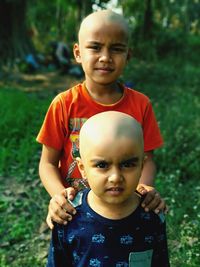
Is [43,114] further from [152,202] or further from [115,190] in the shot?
[115,190]

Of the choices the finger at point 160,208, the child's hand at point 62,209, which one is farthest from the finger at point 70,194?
the finger at point 160,208

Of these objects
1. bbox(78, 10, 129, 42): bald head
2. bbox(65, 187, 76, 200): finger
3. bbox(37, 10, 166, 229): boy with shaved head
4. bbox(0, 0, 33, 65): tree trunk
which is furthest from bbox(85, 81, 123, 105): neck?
bbox(0, 0, 33, 65): tree trunk

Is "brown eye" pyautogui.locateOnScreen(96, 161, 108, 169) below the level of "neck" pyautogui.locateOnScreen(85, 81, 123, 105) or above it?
below

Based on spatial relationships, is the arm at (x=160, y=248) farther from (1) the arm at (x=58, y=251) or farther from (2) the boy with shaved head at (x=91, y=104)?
(1) the arm at (x=58, y=251)

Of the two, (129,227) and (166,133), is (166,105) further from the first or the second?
(129,227)

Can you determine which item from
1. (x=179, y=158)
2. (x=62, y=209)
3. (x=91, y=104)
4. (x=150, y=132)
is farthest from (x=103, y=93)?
(x=179, y=158)

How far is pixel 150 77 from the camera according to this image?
12008mm

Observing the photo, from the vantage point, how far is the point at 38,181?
5.15 m

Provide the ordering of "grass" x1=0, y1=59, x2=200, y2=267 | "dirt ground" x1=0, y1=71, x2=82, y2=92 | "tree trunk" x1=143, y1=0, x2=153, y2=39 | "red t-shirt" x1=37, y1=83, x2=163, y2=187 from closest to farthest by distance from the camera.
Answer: "red t-shirt" x1=37, y1=83, x2=163, y2=187
"grass" x1=0, y1=59, x2=200, y2=267
"dirt ground" x1=0, y1=71, x2=82, y2=92
"tree trunk" x1=143, y1=0, x2=153, y2=39

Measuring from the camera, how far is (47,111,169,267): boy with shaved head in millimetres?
1837

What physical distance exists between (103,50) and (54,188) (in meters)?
0.69

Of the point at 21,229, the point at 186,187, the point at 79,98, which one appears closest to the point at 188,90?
the point at 186,187

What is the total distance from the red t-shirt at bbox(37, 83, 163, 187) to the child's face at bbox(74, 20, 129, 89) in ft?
0.39

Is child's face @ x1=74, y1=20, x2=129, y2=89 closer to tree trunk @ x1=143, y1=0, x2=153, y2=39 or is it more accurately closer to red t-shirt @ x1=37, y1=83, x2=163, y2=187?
red t-shirt @ x1=37, y1=83, x2=163, y2=187
